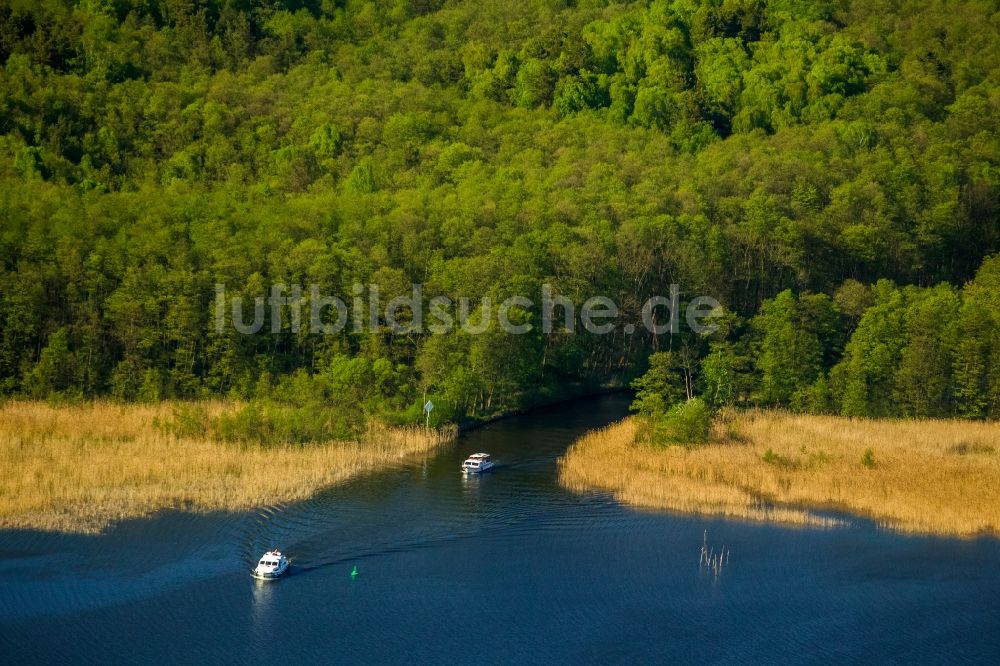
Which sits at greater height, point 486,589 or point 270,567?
point 270,567

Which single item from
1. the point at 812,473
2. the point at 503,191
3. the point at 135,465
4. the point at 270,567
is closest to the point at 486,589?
the point at 270,567

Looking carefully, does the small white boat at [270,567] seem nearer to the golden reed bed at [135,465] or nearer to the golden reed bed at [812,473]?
the golden reed bed at [135,465]

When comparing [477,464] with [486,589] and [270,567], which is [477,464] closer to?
[486,589]

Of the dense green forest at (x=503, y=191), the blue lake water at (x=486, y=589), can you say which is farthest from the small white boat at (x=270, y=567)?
the dense green forest at (x=503, y=191)

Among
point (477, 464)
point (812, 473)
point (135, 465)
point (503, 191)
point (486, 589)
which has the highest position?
point (503, 191)

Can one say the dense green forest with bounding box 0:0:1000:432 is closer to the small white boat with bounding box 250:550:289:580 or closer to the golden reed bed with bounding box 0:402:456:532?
the golden reed bed with bounding box 0:402:456:532

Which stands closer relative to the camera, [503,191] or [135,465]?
[135,465]
